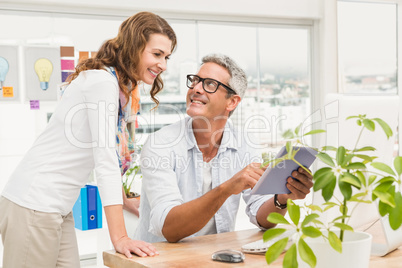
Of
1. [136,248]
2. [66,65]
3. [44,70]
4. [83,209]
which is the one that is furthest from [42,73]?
[136,248]

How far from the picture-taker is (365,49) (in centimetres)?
553

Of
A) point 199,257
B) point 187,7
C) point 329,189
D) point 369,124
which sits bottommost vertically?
point 199,257

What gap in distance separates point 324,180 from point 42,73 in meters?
3.57

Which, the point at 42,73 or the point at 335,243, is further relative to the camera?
the point at 42,73

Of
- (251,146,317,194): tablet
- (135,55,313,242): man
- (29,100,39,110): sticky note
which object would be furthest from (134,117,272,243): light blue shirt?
(29,100,39,110): sticky note

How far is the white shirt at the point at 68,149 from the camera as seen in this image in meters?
1.70

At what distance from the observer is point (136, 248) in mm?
1476

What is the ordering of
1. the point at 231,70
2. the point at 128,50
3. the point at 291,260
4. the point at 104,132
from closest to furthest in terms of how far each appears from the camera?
the point at 291,260 < the point at 104,132 < the point at 128,50 < the point at 231,70

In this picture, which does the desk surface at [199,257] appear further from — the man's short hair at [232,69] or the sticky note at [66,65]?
the sticky note at [66,65]

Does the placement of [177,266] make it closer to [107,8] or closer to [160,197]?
[160,197]

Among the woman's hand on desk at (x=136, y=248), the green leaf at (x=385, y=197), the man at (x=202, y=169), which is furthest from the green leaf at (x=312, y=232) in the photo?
the man at (x=202, y=169)

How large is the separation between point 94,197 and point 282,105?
7.49 feet

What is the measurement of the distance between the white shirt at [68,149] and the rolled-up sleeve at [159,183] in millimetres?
196

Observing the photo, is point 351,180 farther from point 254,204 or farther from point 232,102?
point 232,102
